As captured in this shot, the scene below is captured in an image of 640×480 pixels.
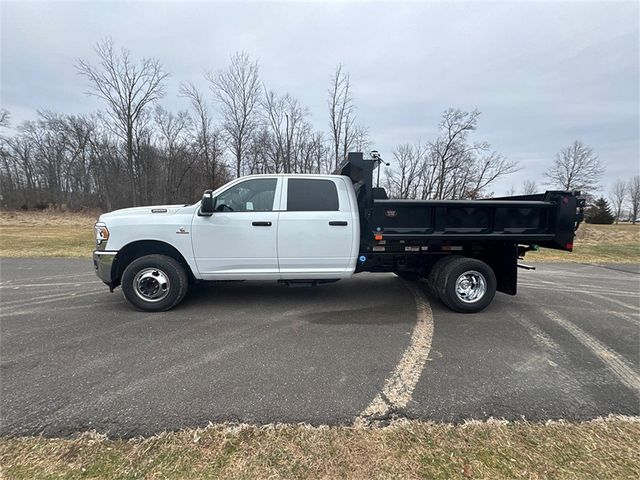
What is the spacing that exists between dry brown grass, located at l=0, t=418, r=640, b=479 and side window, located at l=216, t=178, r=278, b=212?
3.02 m

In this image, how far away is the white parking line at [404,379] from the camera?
2398mm

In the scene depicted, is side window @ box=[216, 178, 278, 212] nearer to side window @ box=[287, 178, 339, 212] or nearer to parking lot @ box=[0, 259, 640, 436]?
side window @ box=[287, 178, 339, 212]

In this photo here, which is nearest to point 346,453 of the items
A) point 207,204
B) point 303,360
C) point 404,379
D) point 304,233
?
point 404,379

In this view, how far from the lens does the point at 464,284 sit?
4.81 meters

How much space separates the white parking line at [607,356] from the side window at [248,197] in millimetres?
4500

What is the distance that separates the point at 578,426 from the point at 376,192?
3506 millimetres

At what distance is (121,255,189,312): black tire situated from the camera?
4445 mm

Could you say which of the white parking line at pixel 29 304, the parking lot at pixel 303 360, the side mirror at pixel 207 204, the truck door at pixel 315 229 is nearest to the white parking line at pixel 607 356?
the parking lot at pixel 303 360

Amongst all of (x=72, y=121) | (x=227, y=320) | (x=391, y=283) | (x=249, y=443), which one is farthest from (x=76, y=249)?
(x=72, y=121)

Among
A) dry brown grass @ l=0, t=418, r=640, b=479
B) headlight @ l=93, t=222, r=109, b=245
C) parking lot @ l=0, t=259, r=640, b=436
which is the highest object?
headlight @ l=93, t=222, r=109, b=245

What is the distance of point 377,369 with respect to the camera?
3031 millimetres

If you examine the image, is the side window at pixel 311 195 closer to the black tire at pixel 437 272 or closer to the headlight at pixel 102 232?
the black tire at pixel 437 272

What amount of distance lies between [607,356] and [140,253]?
6369 millimetres

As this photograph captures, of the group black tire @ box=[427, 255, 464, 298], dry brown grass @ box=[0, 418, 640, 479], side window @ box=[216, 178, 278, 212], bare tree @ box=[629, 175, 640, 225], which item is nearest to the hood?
side window @ box=[216, 178, 278, 212]
